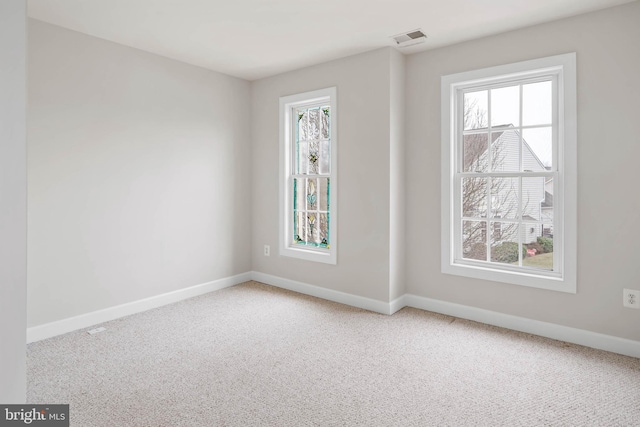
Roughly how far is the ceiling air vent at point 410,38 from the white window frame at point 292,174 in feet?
2.61

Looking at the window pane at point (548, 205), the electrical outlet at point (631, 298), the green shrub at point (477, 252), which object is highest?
the window pane at point (548, 205)

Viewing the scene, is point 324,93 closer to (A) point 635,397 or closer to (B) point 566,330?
(B) point 566,330

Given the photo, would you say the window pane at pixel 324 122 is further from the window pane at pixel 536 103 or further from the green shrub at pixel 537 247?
the green shrub at pixel 537 247

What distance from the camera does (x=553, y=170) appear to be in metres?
3.03

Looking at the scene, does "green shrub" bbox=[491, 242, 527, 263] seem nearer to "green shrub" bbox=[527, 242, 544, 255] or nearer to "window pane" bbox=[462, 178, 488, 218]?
"green shrub" bbox=[527, 242, 544, 255]

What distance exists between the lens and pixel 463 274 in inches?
134

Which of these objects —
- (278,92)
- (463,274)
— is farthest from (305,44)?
(463,274)

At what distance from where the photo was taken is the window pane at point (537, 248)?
3.08 meters

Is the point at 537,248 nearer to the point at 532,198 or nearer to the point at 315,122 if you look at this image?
the point at 532,198

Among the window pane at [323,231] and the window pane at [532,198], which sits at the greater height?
the window pane at [532,198]

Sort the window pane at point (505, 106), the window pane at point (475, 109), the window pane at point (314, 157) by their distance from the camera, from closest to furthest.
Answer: the window pane at point (505, 106) → the window pane at point (475, 109) → the window pane at point (314, 157)

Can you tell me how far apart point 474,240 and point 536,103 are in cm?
126

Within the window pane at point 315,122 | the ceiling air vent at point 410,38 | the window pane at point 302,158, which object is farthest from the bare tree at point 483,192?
the window pane at point 302,158

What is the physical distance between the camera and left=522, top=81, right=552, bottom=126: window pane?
3041mm
